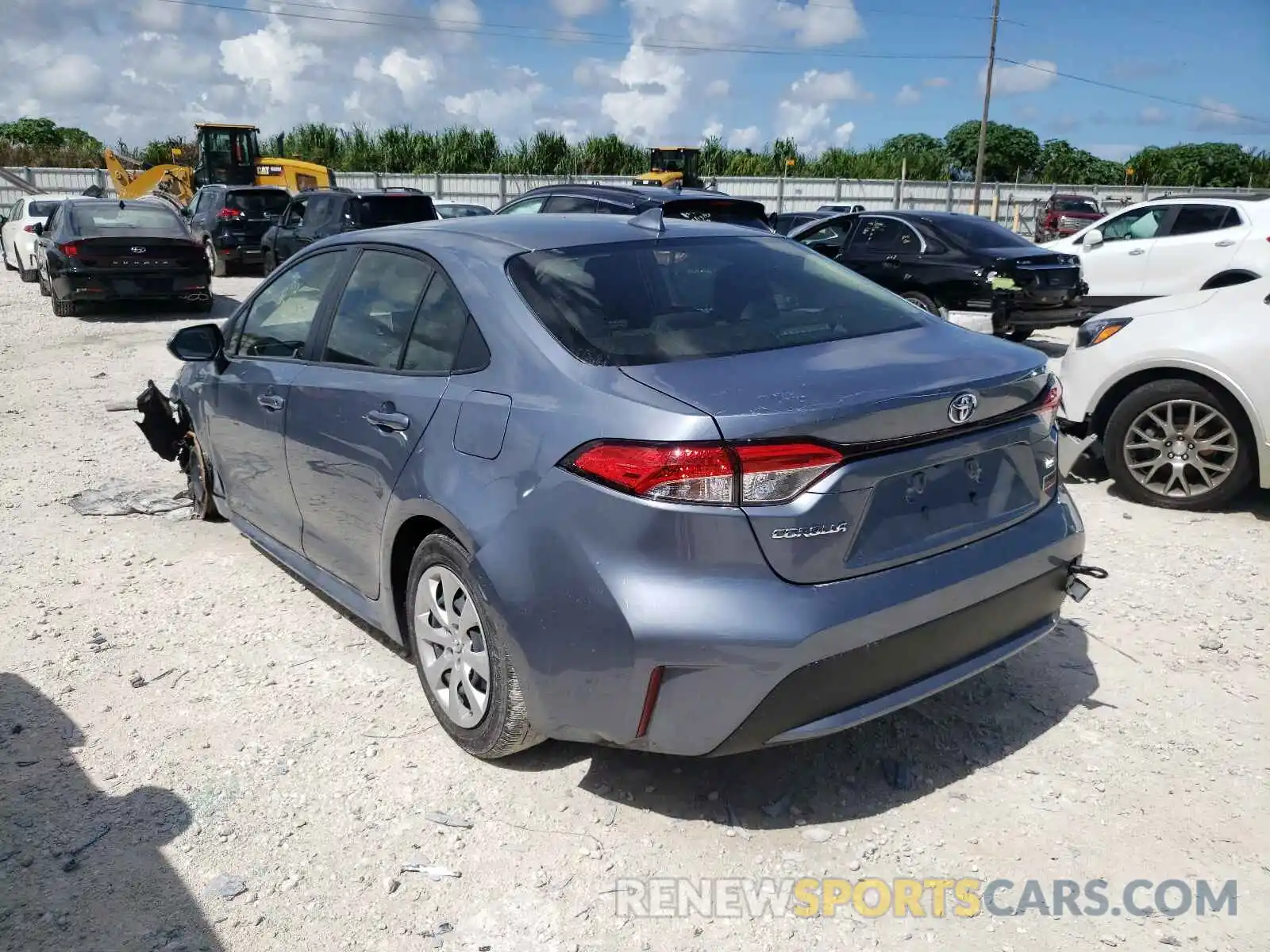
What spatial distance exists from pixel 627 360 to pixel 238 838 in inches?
69.9

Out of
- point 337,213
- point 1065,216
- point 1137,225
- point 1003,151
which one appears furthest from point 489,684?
point 1003,151

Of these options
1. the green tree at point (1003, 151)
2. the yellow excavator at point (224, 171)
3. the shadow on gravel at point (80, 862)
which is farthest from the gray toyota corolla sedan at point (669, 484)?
the green tree at point (1003, 151)

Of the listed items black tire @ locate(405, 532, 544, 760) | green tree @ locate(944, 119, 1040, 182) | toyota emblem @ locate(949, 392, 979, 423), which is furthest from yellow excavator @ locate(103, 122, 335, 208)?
green tree @ locate(944, 119, 1040, 182)

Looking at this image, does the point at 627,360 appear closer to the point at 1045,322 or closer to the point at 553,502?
the point at 553,502

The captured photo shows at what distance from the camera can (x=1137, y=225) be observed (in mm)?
12758

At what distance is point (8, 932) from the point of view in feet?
8.36

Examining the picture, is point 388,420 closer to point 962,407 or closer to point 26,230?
point 962,407

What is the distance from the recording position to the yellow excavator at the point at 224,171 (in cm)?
2666

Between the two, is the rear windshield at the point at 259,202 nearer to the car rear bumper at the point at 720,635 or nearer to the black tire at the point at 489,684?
the black tire at the point at 489,684

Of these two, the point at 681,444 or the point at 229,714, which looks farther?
the point at 229,714

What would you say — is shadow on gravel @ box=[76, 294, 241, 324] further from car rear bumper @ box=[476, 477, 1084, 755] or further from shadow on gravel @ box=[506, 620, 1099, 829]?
car rear bumper @ box=[476, 477, 1084, 755]

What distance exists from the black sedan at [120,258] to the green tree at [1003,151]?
3688 inches

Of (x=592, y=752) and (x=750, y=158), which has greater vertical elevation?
(x=750, y=158)

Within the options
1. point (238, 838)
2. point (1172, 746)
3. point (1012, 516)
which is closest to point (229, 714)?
point (238, 838)
